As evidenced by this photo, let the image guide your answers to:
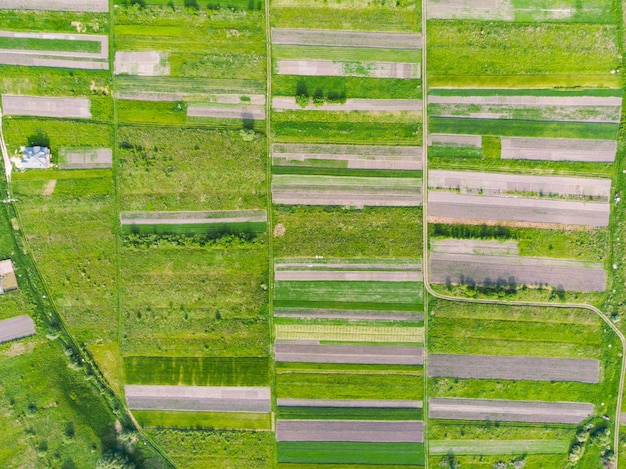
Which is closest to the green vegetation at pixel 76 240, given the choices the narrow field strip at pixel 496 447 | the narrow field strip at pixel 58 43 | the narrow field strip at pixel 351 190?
the narrow field strip at pixel 58 43

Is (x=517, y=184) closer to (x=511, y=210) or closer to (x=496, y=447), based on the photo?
(x=511, y=210)

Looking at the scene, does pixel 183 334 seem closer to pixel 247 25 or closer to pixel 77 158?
pixel 77 158

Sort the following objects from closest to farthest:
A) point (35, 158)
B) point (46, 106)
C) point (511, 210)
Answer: point (35, 158) → point (511, 210) → point (46, 106)

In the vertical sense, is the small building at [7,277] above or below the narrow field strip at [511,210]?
below

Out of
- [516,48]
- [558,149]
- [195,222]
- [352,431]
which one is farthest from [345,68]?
[352,431]

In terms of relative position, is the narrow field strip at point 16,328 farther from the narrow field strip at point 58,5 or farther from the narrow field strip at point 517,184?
the narrow field strip at point 517,184

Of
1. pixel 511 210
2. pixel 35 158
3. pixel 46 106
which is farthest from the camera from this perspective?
pixel 46 106
